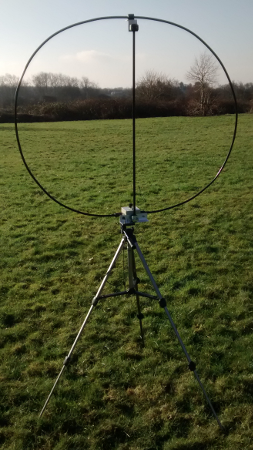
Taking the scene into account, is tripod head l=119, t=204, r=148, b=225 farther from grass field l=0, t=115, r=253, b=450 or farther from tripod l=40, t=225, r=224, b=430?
grass field l=0, t=115, r=253, b=450

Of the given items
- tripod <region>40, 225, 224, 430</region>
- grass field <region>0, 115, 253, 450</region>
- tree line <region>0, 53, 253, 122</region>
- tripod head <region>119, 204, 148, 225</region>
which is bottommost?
grass field <region>0, 115, 253, 450</region>

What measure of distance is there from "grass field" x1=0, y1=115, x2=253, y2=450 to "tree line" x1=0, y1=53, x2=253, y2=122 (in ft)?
1.62

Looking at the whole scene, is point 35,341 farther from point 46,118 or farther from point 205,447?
point 46,118

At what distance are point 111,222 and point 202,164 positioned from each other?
14.7ft

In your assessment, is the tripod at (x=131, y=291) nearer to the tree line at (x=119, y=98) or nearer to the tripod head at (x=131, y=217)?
the tripod head at (x=131, y=217)

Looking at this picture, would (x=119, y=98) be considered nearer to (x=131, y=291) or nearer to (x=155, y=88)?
(x=155, y=88)

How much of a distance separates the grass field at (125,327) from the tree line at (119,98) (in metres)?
0.49

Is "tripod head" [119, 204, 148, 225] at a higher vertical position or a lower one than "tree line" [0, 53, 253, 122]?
lower

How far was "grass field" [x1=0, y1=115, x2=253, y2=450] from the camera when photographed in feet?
8.20

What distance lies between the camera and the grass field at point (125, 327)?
250 centimetres

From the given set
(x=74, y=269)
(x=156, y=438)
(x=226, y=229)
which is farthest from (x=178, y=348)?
(x=226, y=229)

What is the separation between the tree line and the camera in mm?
2555

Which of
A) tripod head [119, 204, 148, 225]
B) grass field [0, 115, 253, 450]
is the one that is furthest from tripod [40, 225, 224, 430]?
grass field [0, 115, 253, 450]

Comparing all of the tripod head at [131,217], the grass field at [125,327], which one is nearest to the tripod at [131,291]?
the tripod head at [131,217]
